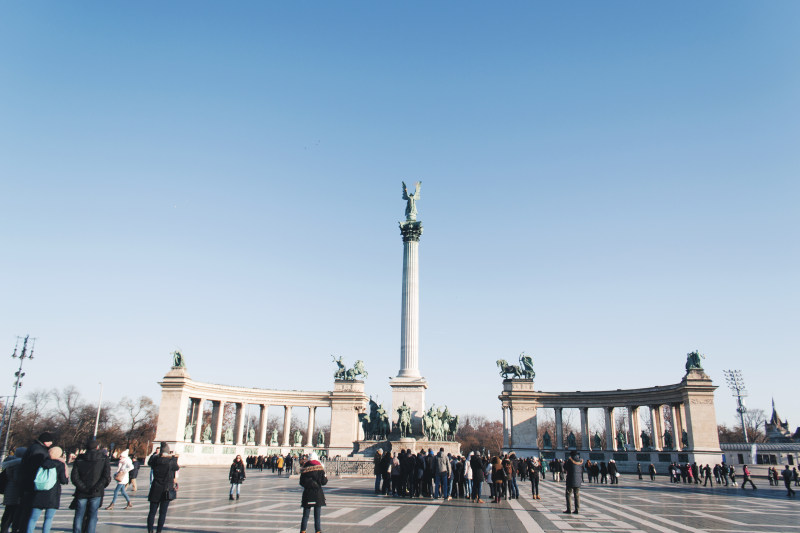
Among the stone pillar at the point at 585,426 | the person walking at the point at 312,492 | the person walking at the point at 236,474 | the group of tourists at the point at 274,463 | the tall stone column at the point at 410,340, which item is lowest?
the group of tourists at the point at 274,463

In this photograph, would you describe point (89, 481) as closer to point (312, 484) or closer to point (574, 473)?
point (312, 484)

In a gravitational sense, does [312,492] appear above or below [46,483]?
below

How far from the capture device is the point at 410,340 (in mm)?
49844

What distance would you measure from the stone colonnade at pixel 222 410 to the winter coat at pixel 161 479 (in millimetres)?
52572

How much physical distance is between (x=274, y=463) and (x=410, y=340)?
70.0ft

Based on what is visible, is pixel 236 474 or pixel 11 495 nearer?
pixel 11 495

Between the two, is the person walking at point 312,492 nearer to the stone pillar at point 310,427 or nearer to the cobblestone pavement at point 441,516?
the cobblestone pavement at point 441,516

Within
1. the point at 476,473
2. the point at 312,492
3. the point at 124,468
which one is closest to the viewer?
the point at 312,492

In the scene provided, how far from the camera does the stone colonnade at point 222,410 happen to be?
220 feet

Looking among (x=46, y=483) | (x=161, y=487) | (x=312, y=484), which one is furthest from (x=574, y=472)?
(x=46, y=483)

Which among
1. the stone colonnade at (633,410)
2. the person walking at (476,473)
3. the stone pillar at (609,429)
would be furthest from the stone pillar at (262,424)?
the person walking at (476,473)

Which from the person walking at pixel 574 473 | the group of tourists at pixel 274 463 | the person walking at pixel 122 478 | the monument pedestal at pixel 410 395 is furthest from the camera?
the group of tourists at pixel 274 463

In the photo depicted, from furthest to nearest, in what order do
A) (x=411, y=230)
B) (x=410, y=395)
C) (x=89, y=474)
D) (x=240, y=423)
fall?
(x=240, y=423) → (x=411, y=230) → (x=410, y=395) → (x=89, y=474)

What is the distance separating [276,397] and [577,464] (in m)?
65.5
